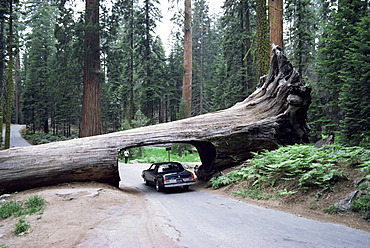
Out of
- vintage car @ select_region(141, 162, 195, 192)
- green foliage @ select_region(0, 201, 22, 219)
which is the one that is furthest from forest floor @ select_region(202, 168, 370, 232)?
green foliage @ select_region(0, 201, 22, 219)

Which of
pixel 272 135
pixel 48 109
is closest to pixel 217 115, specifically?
pixel 272 135

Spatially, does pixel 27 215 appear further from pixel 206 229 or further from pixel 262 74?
pixel 262 74

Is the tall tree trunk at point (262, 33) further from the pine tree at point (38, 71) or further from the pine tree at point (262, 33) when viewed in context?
the pine tree at point (38, 71)

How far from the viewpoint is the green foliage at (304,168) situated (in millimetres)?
7672

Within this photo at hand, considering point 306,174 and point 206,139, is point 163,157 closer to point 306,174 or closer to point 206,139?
point 206,139

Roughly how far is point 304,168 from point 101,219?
6.58 m

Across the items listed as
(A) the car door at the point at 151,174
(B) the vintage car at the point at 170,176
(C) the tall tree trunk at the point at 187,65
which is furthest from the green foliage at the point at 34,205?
(C) the tall tree trunk at the point at 187,65

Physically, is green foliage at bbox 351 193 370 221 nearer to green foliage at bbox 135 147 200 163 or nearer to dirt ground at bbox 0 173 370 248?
dirt ground at bbox 0 173 370 248

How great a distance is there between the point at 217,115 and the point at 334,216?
7839mm

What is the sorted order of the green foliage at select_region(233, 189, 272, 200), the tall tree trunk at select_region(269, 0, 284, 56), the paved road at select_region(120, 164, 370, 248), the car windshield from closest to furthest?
the paved road at select_region(120, 164, 370, 248) → the green foliage at select_region(233, 189, 272, 200) → the car windshield → the tall tree trunk at select_region(269, 0, 284, 56)

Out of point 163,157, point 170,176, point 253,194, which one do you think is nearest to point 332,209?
point 253,194

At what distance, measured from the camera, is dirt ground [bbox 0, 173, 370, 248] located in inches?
205

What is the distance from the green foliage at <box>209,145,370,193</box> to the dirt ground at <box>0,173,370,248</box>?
0.44m

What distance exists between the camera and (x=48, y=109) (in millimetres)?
46438
